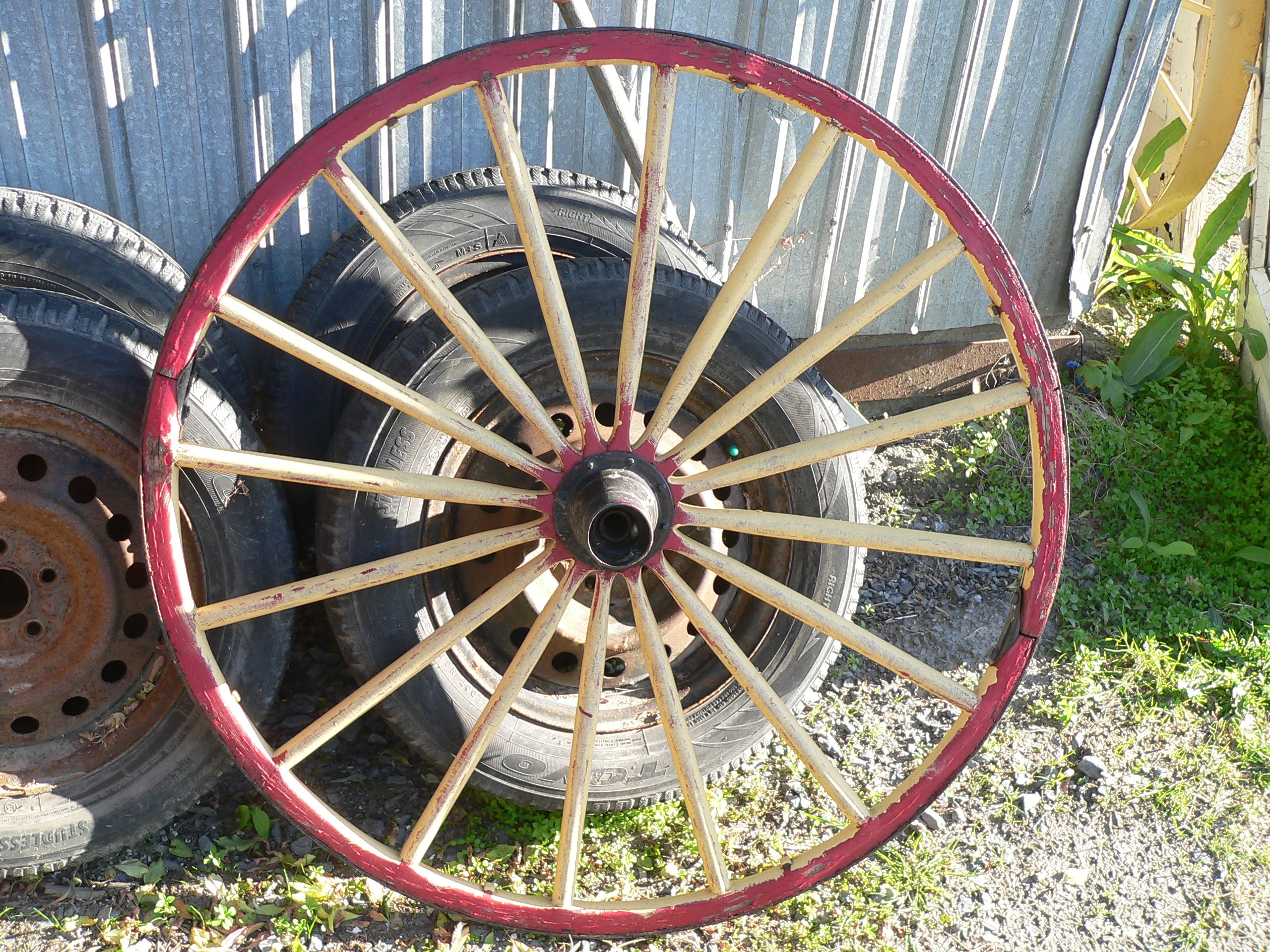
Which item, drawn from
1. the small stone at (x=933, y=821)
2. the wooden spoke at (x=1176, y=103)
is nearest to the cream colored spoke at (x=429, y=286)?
the small stone at (x=933, y=821)

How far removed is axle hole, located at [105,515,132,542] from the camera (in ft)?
6.95

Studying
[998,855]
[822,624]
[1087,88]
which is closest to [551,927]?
[822,624]

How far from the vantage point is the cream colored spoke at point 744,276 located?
1854 millimetres

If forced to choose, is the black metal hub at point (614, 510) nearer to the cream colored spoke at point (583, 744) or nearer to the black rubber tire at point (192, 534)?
the cream colored spoke at point (583, 744)

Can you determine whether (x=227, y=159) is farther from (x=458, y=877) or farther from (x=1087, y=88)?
(x=1087, y=88)

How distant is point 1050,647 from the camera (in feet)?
10.3

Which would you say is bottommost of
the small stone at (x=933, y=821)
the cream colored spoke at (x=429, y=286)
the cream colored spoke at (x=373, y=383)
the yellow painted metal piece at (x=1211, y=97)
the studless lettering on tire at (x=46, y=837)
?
the studless lettering on tire at (x=46, y=837)

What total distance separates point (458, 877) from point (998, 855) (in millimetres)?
1384

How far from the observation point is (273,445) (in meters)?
2.42

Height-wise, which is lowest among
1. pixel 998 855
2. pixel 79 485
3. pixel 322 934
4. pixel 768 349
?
pixel 322 934

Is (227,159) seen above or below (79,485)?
above

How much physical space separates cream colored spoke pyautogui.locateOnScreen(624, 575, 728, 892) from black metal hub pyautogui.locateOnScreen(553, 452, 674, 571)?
0.33 ft

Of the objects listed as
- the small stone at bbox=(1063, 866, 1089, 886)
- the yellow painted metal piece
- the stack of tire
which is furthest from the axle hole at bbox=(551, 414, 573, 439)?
the yellow painted metal piece

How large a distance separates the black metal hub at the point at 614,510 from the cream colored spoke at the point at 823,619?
0.37 feet
